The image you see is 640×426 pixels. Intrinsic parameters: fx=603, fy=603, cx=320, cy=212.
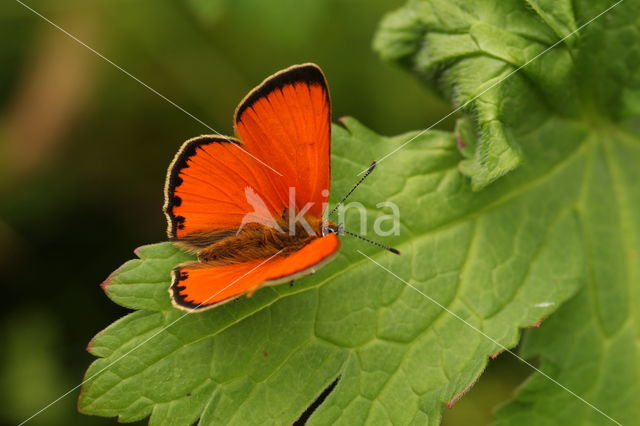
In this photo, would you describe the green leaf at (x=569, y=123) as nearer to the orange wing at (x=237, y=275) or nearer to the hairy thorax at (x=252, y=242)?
the hairy thorax at (x=252, y=242)

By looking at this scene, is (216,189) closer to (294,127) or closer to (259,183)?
(259,183)

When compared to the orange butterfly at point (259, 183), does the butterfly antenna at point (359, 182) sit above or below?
below

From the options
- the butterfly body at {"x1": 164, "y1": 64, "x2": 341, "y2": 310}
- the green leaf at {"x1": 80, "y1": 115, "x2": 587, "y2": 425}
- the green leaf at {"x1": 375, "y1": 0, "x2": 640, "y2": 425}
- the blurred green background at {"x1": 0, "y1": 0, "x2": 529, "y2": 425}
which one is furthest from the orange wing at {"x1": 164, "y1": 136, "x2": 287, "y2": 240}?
the blurred green background at {"x1": 0, "y1": 0, "x2": 529, "y2": 425}

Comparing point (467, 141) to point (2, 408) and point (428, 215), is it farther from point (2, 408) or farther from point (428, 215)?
point (2, 408)

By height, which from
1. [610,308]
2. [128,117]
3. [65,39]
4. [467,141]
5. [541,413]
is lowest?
[541,413]

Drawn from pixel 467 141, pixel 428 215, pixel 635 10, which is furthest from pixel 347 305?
pixel 635 10

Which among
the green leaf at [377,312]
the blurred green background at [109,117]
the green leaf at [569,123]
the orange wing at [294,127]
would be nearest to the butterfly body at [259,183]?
the orange wing at [294,127]
